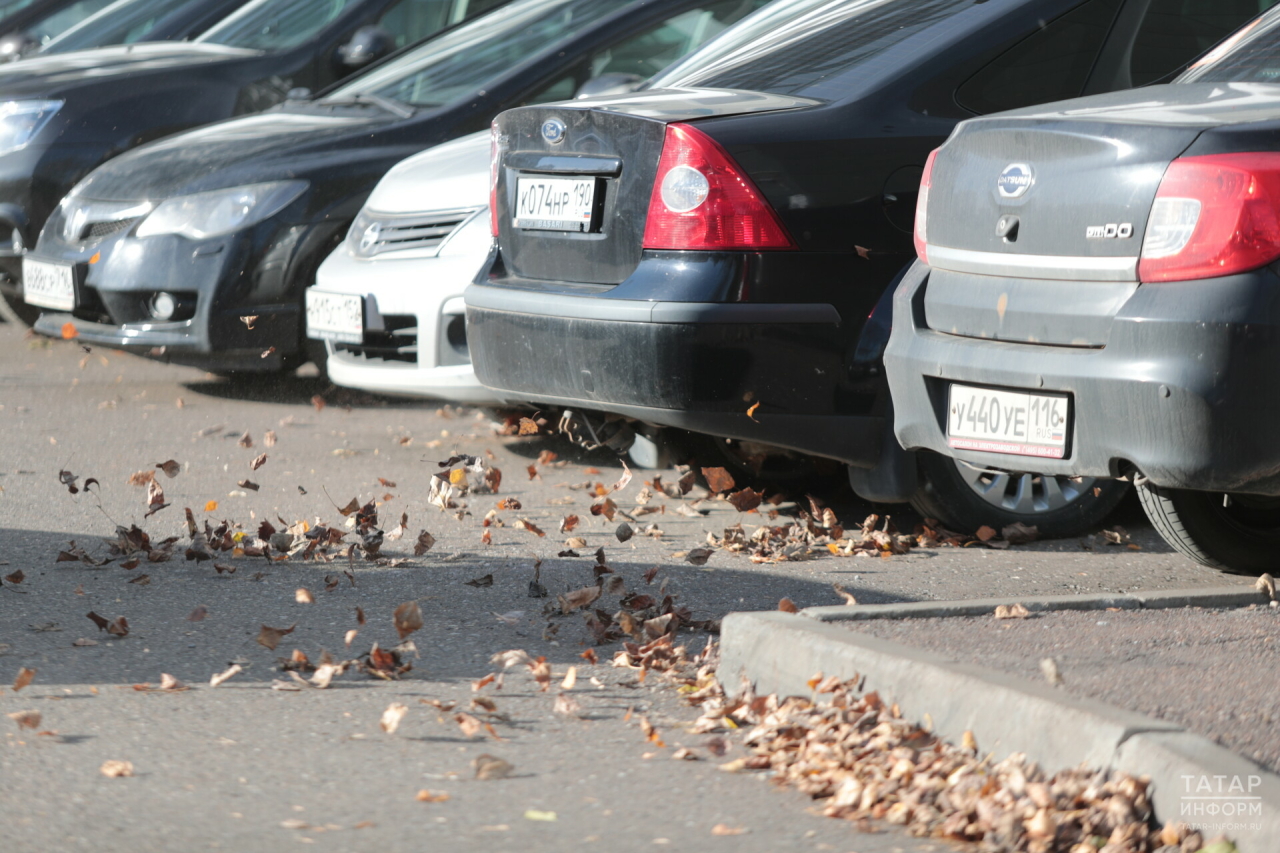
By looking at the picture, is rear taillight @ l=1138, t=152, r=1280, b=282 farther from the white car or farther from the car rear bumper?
the white car

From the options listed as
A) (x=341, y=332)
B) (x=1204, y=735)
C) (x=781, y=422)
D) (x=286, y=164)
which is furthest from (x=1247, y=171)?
(x=286, y=164)

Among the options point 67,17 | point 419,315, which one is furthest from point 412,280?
point 67,17

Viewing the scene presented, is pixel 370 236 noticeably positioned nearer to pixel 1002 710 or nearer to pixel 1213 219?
pixel 1213 219

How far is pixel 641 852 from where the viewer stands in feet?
9.14

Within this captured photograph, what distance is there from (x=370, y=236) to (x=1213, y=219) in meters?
3.88

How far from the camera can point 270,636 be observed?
399 centimetres

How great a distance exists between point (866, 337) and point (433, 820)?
7.61 feet

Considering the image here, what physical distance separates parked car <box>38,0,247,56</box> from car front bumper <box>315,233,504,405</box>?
194 inches

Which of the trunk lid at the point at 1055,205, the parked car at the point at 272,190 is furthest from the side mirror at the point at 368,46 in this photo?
the trunk lid at the point at 1055,205

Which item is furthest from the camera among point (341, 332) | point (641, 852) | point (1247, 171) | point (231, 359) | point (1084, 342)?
point (231, 359)

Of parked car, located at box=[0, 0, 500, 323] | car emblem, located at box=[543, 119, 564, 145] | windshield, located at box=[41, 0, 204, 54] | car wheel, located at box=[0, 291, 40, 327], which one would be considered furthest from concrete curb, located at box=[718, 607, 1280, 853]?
windshield, located at box=[41, 0, 204, 54]

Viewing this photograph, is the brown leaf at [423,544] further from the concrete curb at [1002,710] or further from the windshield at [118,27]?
the windshield at [118,27]

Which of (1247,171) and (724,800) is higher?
(1247,171)

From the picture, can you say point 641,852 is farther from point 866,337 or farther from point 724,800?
point 866,337
